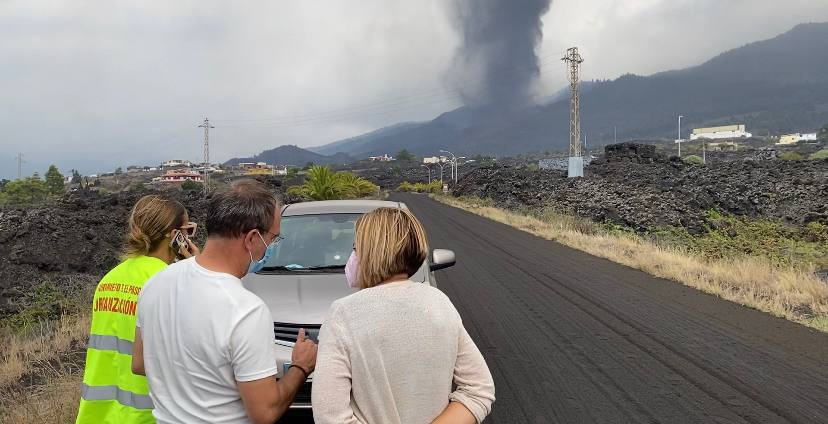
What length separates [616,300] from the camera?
9.18 meters

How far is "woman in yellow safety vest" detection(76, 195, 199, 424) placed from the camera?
8.72 ft

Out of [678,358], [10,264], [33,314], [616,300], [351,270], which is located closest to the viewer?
[351,270]

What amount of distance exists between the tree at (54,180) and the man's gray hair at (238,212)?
342 feet

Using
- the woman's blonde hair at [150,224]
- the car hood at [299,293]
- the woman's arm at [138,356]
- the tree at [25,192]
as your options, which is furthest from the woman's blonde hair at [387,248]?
the tree at [25,192]

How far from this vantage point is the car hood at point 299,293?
4.46m

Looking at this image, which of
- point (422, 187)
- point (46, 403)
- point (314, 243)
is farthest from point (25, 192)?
point (314, 243)

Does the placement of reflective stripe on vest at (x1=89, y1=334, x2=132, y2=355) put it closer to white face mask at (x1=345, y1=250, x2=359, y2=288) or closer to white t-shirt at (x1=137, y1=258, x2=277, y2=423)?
white t-shirt at (x1=137, y1=258, x2=277, y2=423)

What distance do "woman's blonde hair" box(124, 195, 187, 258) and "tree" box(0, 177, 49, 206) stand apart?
8789cm

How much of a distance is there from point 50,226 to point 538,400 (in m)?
25.8

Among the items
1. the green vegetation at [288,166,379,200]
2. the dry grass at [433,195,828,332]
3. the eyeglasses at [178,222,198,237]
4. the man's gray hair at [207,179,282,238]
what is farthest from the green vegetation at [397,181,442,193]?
the man's gray hair at [207,179,282,238]

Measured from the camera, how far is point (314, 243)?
19.6ft

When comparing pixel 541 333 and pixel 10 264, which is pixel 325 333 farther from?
pixel 10 264

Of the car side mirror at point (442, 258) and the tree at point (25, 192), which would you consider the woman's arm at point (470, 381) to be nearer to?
the car side mirror at point (442, 258)

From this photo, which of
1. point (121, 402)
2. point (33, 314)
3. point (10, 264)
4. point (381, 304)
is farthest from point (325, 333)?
point (10, 264)
